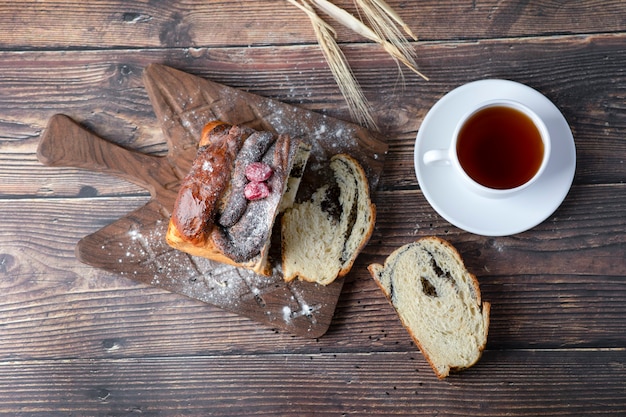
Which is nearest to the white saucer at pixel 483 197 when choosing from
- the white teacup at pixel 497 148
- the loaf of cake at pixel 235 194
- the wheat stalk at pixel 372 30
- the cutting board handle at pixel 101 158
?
the white teacup at pixel 497 148

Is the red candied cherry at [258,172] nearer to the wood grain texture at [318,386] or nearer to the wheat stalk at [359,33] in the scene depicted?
the wheat stalk at [359,33]

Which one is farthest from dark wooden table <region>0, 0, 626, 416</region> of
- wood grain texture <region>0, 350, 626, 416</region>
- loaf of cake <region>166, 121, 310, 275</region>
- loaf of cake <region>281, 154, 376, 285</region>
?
loaf of cake <region>166, 121, 310, 275</region>

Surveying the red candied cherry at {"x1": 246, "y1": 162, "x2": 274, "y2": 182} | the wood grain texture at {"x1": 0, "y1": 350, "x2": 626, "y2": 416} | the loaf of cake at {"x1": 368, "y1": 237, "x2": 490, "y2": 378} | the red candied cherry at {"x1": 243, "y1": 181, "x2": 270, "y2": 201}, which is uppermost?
the red candied cherry at {"x1": 246, "y1": 162, "x2": 274, "y2": 182}

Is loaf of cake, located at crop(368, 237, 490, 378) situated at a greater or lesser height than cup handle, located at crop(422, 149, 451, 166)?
lesser

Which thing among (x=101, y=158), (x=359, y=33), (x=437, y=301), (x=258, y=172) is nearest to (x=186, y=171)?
(x=101, y=158)

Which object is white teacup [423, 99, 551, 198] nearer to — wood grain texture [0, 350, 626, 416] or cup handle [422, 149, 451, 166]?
cup handle [422, 149, 451, 166]

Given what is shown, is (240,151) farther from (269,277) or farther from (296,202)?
(269,277)
